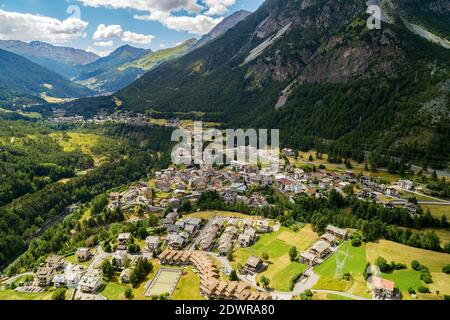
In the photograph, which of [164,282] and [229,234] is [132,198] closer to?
[229,234]

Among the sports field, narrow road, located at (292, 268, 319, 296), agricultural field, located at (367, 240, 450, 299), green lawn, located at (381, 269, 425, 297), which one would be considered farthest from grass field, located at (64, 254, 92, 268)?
green lawn, located at (381, 269, 425, 297)

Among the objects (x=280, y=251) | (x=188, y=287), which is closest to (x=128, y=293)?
(x=188, y=287)

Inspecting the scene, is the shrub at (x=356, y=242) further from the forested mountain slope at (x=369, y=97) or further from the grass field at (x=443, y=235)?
the forested mountain slope at (x=369, y=97)

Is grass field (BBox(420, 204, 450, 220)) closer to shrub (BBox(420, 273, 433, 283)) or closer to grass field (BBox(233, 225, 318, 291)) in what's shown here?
grass field (BBox(233, 225, 318, 291))

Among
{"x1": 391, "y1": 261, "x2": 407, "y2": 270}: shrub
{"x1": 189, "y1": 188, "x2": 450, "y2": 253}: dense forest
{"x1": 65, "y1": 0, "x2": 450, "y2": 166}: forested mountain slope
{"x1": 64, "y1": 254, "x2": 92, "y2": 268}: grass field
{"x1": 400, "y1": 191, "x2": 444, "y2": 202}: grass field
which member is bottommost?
{"x1": 64, "y1": 254, "x2": 92, "y2": 268}: grass field

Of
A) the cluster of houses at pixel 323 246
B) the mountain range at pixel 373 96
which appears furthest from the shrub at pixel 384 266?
the mountain range at pixel 373 96
